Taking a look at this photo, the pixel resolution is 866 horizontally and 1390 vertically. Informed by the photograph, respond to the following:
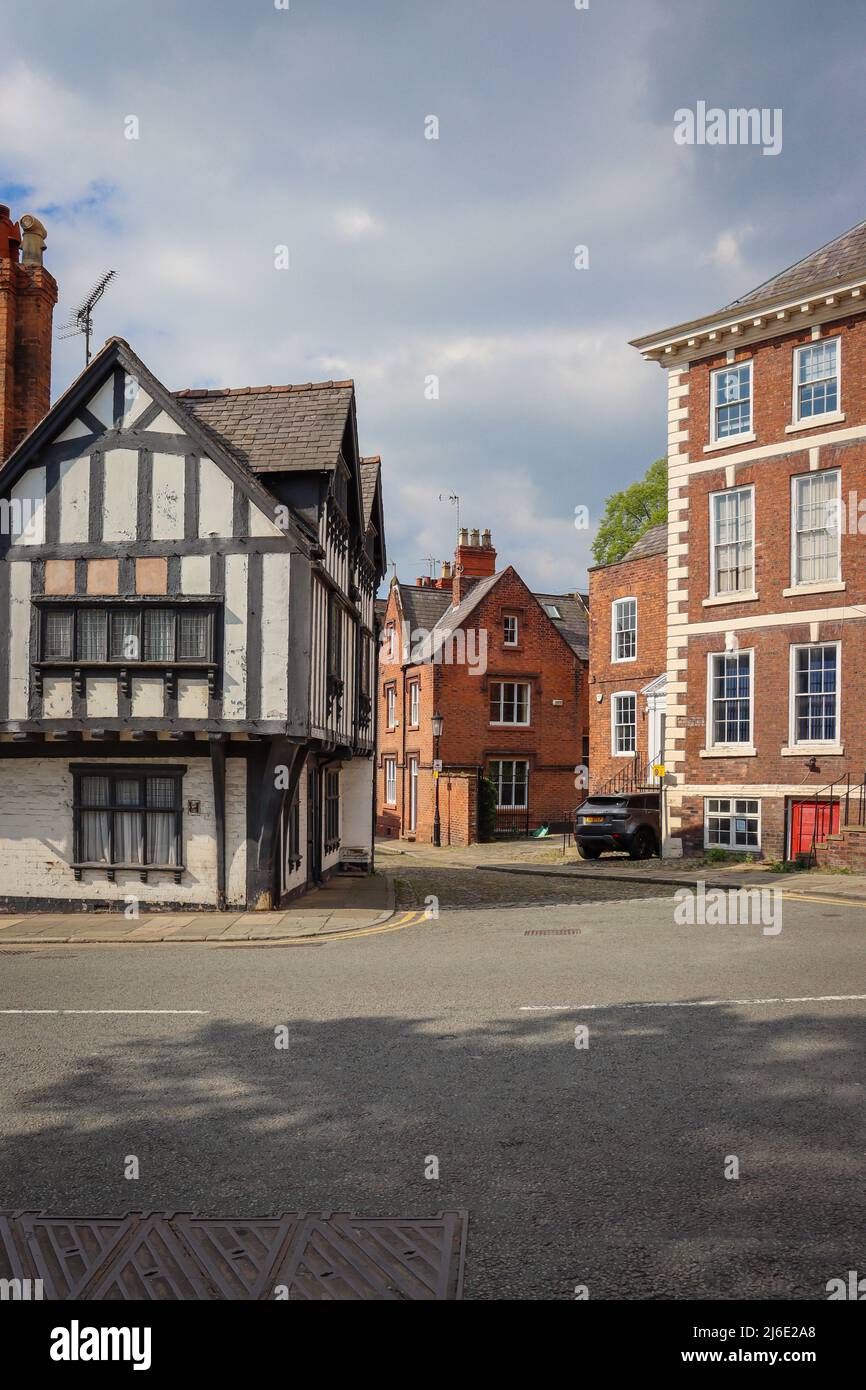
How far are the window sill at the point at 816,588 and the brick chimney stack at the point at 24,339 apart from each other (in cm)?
1683

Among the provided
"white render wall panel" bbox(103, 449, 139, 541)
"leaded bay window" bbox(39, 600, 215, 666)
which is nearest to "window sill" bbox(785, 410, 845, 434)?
"leaded bay window" bbox(39, 600, 215, 666)

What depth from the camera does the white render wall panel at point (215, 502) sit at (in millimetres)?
17562

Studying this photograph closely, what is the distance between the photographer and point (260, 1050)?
8.39 metres

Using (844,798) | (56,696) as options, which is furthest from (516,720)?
(56,696)

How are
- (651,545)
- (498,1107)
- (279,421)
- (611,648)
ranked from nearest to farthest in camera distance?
(498,1107), (279,421), (651,545), (611,648)

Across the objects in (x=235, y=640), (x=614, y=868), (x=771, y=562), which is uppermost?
(x=771, y=562)

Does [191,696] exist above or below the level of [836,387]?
below

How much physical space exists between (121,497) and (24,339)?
579cm

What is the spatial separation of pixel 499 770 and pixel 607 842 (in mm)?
15317

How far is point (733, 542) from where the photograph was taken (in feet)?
88.7

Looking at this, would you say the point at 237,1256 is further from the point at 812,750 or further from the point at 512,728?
the point at 512,728

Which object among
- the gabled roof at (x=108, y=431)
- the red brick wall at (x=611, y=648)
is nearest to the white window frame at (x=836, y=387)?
the red brick wall at (x=611, y=648)

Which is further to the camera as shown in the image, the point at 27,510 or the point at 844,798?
the point at 844,798

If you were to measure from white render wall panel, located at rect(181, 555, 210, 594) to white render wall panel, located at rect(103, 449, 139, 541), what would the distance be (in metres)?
1.06
